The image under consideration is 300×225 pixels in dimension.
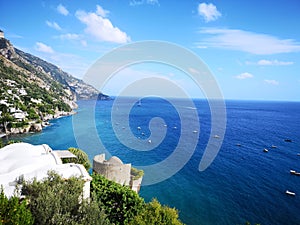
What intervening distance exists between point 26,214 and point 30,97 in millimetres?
68887

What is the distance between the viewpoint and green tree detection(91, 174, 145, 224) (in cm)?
1471

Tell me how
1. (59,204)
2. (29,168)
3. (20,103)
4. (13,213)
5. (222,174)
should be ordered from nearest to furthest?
(13,213) → (59,204) → (29,168) → (222,174) → (20,103)

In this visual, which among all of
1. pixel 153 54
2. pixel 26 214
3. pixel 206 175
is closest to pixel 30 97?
pixel 206 175

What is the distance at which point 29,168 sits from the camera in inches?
475

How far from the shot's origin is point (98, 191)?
15031 mm

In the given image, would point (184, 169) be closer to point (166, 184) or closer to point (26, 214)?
point (166, 184)

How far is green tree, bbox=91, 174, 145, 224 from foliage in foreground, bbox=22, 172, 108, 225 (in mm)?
4550

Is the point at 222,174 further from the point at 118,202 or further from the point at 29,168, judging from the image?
the point at 29,168

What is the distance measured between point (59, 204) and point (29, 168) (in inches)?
158

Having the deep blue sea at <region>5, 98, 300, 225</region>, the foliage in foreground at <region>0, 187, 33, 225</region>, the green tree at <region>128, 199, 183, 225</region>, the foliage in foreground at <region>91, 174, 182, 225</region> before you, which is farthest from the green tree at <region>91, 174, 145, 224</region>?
the deep blue sea at <region>5, 98, 300, 225</region>

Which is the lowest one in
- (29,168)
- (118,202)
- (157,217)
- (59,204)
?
(118,202)

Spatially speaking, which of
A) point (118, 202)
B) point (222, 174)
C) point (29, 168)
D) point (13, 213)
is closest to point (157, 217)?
point (118, 202)

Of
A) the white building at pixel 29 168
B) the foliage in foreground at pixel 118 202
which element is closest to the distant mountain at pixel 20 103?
the white building at pixel 29 168

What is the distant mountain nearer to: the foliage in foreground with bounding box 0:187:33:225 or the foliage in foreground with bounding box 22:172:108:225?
the foliage in foreground with bounding box 22:172:108:225
